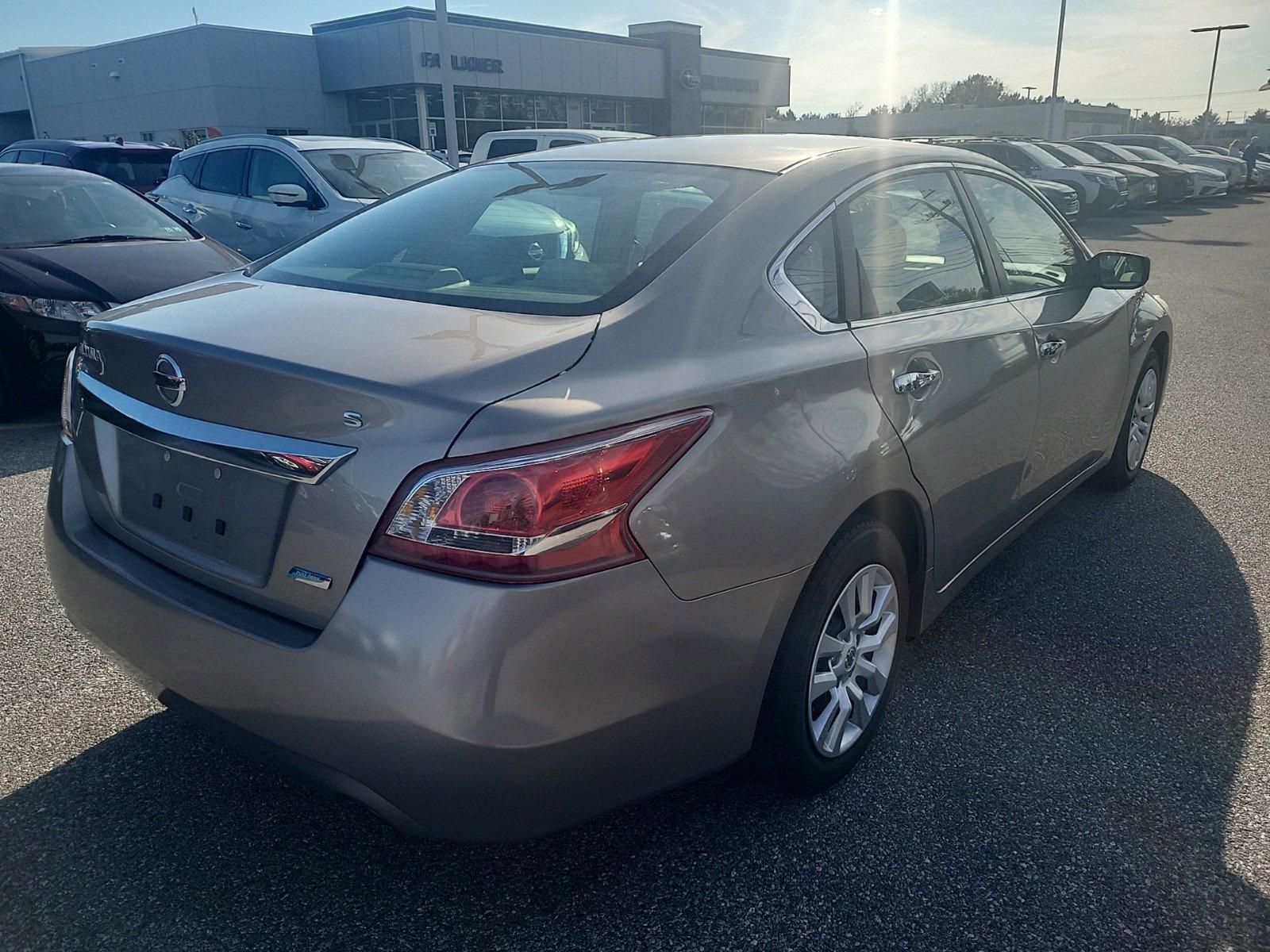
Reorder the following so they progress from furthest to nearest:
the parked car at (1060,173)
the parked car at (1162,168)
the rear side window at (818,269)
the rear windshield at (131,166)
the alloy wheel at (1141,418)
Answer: the parked car at (1162,168)
the parked car at (1060,173)
the rear windshield at (131,166)
the alloy wheel at (1141,418)
the rear side window at (818,269)

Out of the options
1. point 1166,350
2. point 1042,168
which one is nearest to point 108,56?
point 1042,168

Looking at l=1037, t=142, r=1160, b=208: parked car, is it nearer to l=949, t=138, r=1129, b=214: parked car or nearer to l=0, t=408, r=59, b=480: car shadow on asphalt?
l=949, t=138, r=1129, b=214: parked car

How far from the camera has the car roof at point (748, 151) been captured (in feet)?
9.09

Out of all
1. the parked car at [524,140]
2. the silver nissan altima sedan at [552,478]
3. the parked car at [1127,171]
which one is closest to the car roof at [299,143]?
the parked car at [524,140]

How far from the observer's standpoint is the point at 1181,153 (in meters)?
29.9

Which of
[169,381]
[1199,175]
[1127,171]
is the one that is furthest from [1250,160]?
[169,381]

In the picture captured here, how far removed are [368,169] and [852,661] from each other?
8971mm

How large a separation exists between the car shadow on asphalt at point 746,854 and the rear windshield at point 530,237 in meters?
1.18

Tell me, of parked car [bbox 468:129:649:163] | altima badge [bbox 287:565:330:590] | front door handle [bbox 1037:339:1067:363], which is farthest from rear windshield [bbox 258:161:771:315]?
parked car [bbox 468:129:649:163]

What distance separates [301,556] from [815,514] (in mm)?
1079

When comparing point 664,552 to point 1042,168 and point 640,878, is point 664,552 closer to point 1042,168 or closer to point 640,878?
point 640,878

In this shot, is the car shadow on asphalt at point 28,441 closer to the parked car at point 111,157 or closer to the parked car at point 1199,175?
the parked car at point 111,157

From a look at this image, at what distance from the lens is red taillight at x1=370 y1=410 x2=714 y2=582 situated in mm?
1727

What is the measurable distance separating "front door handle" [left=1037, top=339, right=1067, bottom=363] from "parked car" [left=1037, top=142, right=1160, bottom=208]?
1956cm
